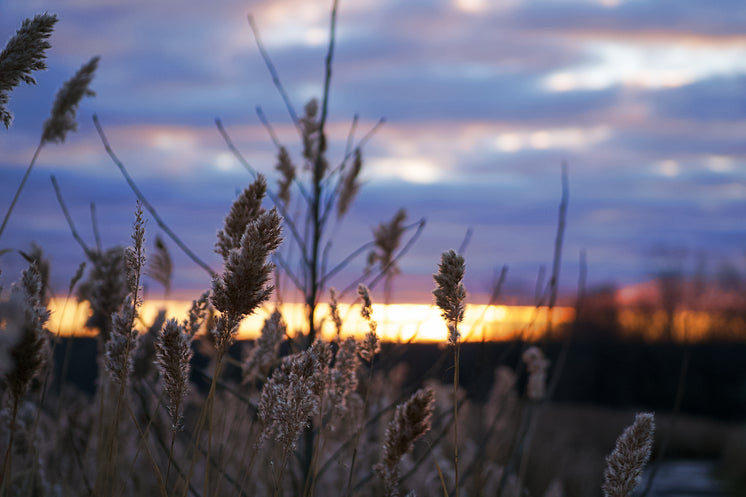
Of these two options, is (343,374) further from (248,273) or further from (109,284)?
(109,284)

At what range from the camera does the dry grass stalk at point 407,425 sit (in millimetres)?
1332

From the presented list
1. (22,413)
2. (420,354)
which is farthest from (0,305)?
(420,354)

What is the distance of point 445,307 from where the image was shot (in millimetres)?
1361

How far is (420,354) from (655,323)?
19295 mm

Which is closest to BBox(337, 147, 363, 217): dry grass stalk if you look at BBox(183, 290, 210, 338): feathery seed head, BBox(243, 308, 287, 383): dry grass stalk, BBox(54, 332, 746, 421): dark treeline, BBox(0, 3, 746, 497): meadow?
BBox(0, 3, 746, 497): meadow

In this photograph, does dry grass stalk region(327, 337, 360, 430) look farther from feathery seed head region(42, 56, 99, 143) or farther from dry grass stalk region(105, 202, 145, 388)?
feathery seed head region(42, 56, 99, 143)

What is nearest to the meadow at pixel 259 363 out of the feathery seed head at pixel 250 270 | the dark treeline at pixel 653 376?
the feathery seed head at pixel 250 270

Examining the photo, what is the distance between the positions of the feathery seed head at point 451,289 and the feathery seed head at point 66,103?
150cm

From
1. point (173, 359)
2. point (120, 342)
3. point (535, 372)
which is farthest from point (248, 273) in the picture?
point (535, 372)

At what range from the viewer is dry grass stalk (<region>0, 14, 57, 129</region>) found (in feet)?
4.49

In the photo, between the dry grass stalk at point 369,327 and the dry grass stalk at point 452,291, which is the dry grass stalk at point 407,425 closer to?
the dry grass stalk at point 452,291

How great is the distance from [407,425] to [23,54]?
115cm

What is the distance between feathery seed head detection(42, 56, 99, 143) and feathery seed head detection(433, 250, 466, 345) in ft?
4.93

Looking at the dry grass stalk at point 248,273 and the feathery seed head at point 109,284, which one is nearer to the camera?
the dry grass stalk at point 248,273
